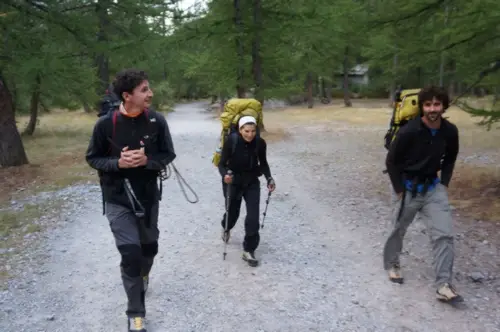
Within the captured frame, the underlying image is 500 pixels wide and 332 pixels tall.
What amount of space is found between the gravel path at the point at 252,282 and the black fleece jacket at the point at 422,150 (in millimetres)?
1307

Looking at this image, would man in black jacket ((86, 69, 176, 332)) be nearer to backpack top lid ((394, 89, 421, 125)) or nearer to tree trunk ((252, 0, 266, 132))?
backpack top lid ((394, 89, 421, 125))

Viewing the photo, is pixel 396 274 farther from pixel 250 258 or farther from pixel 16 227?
pixel 16 227

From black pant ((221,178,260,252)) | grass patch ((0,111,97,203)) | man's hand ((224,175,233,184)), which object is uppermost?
man's hand ((224,175,233,184))

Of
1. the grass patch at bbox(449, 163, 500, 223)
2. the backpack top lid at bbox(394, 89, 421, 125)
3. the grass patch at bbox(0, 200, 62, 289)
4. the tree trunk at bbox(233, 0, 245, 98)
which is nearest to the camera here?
the backpack top lid at bbox(394, 89, 421, 125)

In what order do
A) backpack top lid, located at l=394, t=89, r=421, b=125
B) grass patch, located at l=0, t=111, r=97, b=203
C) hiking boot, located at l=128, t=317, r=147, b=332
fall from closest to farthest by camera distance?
1. hiking boot, located at l=128, t=317, r=147, b=332
2. backpack top lid, located at l=394, t=89, r=421, b=125
3. grass patch, located at l=0, t=111, r=97, b=203

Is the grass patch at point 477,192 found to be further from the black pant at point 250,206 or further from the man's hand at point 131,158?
the man's hand at point 131,158

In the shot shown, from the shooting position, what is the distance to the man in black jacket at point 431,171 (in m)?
4.45

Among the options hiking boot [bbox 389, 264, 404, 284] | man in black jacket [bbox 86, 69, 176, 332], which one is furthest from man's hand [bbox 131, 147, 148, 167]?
hiking boot [bbox 389, 264, 404, 284]

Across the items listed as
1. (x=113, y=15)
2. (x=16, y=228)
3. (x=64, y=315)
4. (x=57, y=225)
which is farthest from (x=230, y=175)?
(x=113, y=15)

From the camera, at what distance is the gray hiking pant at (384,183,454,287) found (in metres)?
4.46

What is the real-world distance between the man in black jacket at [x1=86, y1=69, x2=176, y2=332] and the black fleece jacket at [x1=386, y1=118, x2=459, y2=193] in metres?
2.42

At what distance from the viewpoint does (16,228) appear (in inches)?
285

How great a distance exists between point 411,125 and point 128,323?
339 centimetres

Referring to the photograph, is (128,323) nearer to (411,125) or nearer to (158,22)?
(411,125)
